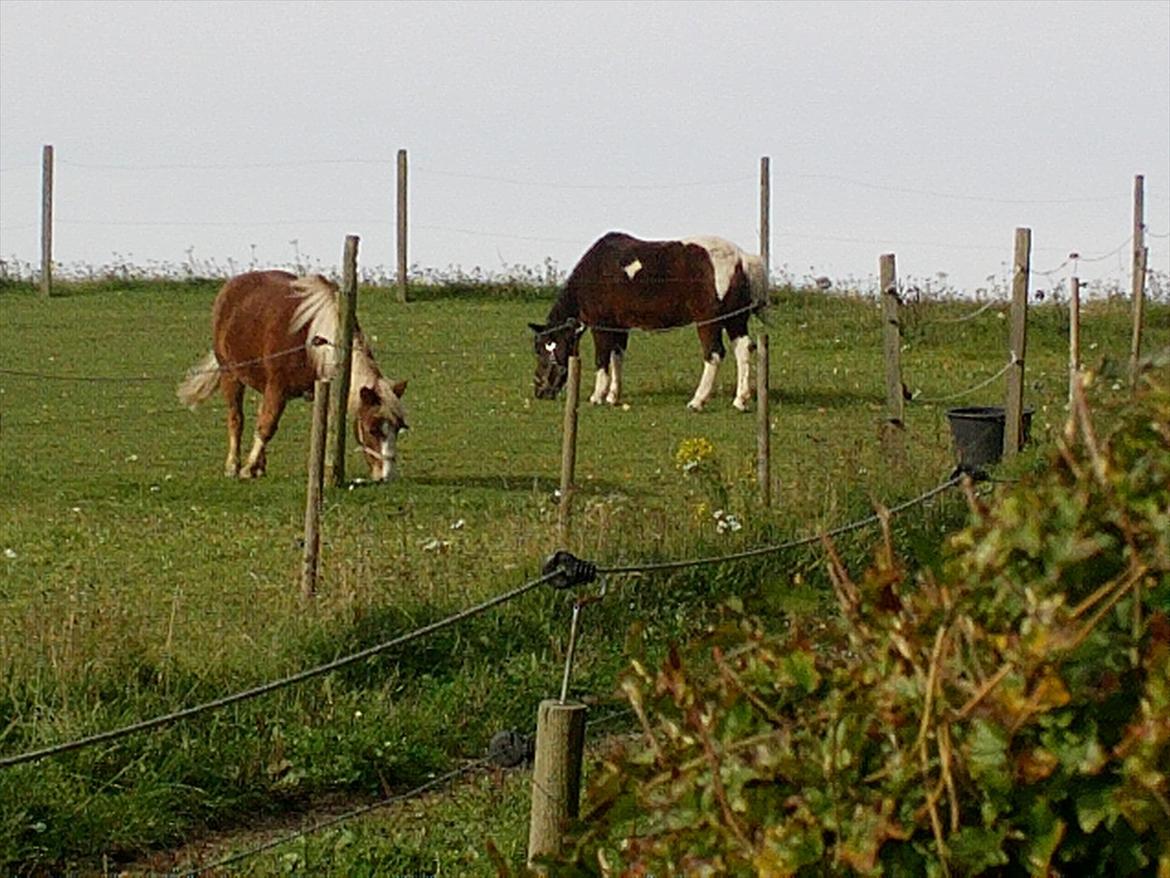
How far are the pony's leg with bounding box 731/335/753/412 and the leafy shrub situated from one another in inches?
662

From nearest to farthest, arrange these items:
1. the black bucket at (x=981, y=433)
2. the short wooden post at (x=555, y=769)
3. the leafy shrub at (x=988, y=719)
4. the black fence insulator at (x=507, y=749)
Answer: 1. the leafy shrub at (x=988, y=719)
2. the short wooden post at (x=555, y=769)
3. the black fence insulator at (x=507, y=749)
4. the black bucket at (x=981, y=433)

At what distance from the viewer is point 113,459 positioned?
15461mm

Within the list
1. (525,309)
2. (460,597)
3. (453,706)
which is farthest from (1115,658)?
(525,309)

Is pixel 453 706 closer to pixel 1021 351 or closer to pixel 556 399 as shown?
pixel 1021 351

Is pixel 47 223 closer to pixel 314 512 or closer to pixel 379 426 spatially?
pixel 379 426

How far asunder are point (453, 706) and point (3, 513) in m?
6.46

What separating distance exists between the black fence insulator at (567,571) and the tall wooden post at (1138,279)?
4.14 ft

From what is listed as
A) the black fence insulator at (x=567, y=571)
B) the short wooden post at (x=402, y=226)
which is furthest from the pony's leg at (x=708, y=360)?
the black fence insulator at (x=567, y=571)

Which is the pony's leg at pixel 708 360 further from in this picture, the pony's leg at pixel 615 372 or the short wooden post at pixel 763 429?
the short wooden post at pixel 763 429

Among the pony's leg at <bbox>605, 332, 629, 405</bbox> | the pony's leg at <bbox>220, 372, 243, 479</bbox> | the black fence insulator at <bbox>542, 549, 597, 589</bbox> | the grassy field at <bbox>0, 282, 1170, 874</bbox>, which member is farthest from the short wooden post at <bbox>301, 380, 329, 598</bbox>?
the pony's leg at <bbox>605, 332, 629, 405</bbox>

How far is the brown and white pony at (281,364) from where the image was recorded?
1458 cm

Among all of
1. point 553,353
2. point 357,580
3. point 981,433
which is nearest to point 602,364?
point 553,353

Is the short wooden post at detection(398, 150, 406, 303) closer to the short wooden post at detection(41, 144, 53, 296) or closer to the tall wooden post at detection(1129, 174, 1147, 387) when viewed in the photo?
the short wooden post at detection(41, 144, 53, 296)

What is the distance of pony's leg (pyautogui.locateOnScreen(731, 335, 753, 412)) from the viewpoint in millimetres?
19234
